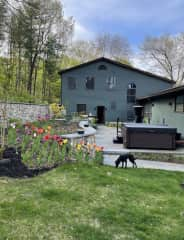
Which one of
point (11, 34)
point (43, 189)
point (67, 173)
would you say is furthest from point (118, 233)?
point (11, 34)

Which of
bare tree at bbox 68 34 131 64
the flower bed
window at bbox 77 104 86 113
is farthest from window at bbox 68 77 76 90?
the flower bed

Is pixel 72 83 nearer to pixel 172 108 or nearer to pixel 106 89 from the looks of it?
pixel 106 89

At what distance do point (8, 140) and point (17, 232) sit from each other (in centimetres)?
327

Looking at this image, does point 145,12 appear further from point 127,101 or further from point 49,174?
point 49,174

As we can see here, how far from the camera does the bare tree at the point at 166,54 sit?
97.8ft

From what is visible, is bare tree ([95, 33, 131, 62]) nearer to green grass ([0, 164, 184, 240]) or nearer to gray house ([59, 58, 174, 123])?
gray house ([59, 58, 174, 123])

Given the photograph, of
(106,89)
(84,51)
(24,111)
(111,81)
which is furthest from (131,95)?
(24,111)

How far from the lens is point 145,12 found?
45.9 feet

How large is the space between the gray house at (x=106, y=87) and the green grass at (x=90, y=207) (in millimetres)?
16985

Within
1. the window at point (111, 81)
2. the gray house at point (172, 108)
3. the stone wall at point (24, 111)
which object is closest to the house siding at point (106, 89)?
the window at point (111, 81)

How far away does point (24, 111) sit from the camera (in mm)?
11219

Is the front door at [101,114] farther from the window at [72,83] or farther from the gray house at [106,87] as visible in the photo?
the window at [72,83]

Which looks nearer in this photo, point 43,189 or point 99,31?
point 43,189

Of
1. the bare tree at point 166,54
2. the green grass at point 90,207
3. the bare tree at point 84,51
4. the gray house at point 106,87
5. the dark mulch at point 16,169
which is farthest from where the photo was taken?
the bare tree at point 166,54
